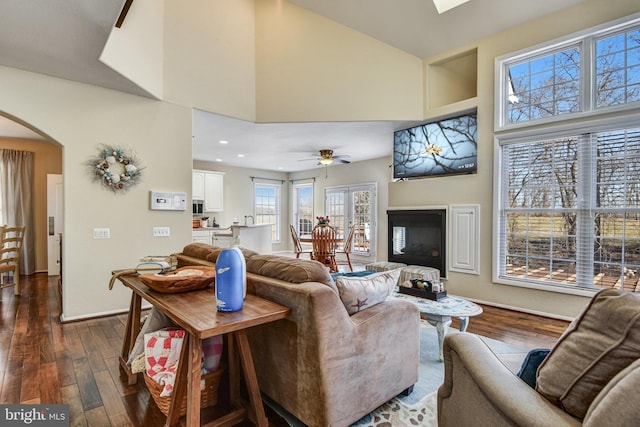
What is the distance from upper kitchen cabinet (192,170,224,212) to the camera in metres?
7.38

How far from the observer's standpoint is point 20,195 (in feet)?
19.9

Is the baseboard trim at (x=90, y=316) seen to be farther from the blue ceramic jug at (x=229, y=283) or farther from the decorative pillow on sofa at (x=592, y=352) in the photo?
the decorative pillow on sofa at (x=592, y=352)

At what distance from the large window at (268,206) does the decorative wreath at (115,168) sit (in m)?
5.26

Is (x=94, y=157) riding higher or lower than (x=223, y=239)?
higher

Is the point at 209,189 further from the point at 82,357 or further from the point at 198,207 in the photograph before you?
the point at 82,357

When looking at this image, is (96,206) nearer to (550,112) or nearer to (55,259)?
(55,259)

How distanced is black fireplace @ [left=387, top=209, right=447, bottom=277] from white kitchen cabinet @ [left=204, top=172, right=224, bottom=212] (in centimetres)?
453

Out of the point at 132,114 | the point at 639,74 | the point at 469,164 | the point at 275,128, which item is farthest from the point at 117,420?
the point at 639,74

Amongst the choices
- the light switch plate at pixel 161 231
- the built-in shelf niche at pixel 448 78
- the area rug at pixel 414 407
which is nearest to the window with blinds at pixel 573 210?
the built-in shelf niche at pixel 448 78

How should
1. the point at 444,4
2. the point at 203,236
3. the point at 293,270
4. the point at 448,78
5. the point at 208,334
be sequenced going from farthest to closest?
the point at 203,236, the point at 448,78, the point at 444,4, the point at 293,270, the point at 208,334

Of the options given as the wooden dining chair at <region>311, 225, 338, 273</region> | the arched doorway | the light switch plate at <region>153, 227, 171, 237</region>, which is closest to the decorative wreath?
the light switch plate at <region>153, 227, 171, 237</region>

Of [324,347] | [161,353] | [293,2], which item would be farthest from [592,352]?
[293,2]

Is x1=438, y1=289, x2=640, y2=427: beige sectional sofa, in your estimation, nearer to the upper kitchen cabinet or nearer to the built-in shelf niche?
the built-in shelf niche

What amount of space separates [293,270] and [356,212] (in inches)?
252
